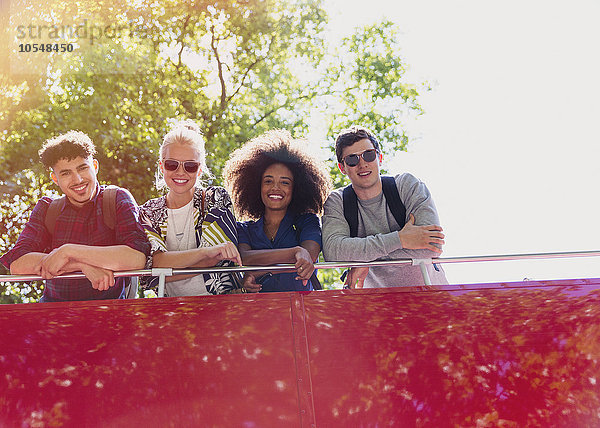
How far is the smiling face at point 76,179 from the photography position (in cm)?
297

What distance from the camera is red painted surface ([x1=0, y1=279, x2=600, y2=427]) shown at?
222cm

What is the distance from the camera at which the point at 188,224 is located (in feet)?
9.57

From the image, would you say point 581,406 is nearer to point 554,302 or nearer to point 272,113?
point 554,302

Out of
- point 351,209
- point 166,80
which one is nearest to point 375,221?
point 351,209

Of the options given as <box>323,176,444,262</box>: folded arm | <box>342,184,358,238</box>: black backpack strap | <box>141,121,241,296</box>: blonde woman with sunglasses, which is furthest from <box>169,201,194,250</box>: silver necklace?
<box>342,184,358,238</box>: black backpack strap

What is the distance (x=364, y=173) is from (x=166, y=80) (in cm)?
786

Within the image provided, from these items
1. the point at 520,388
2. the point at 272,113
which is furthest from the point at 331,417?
the point at 272,113

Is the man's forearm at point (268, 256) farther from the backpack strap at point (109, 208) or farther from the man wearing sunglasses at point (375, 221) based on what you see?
the backpack strap at point (109, 208)

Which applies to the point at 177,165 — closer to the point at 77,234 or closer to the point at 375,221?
the point at 77,234

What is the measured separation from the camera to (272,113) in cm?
1091

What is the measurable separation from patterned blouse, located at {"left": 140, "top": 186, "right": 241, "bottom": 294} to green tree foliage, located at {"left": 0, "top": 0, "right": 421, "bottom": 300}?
6.07 meters

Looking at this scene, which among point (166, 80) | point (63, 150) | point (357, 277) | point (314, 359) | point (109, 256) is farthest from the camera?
point (166, 80)

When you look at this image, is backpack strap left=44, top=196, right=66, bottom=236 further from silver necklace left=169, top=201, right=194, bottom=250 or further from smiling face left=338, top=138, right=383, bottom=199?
smiling face left=338, top=138, right=383, bottom=199

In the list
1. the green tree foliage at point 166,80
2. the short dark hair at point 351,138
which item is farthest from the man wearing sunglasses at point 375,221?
the green tree foliage at point 166,80
